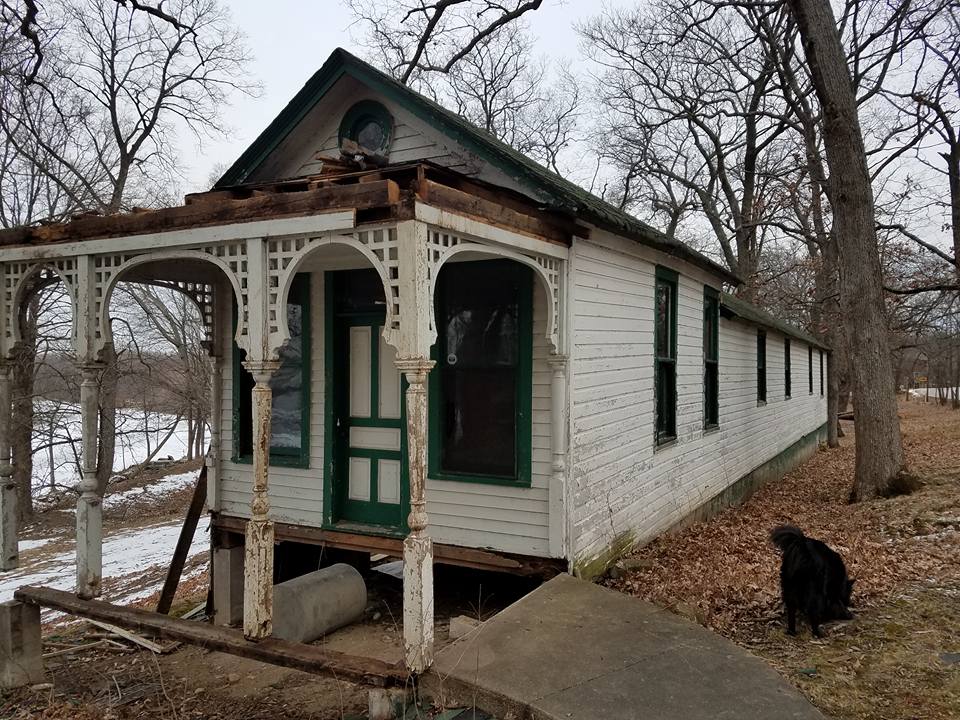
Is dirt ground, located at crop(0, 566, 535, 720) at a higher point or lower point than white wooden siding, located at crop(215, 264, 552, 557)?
lower

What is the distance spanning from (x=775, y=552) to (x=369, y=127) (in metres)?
6.40

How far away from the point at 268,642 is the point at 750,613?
12.4 feet

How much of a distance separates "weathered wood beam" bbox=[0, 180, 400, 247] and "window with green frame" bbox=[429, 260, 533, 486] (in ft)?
7.53

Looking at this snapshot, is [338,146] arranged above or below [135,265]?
above

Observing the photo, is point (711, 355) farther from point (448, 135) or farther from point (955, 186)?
point (955, 186)

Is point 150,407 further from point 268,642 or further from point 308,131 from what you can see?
point 268,642

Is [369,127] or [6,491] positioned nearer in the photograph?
[6,491]

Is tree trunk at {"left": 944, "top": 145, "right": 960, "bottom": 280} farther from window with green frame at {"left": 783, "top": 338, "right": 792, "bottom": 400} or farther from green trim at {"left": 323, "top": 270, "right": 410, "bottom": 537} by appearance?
green trim at {"left": 323, "top": 270, "right": 410, "bottom": 537}

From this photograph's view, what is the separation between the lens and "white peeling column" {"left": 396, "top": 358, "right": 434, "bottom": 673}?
14.1ft

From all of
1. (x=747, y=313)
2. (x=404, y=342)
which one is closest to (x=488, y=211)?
(x=404, y=342)

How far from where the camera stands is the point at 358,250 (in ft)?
15.5

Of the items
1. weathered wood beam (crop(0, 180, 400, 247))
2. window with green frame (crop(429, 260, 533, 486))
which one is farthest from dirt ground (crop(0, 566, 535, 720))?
weathered wood beam (crop(0, 180, 400, 247))

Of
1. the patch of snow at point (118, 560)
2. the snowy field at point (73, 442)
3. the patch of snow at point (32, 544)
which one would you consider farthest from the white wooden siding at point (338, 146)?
the snowy field at point (73, 442)

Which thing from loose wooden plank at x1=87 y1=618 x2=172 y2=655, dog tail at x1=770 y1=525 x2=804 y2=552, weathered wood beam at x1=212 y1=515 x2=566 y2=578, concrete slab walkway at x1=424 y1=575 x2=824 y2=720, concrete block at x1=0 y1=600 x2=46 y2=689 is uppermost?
dog tail at x1=770 y1=525 x2=804 y2=552
